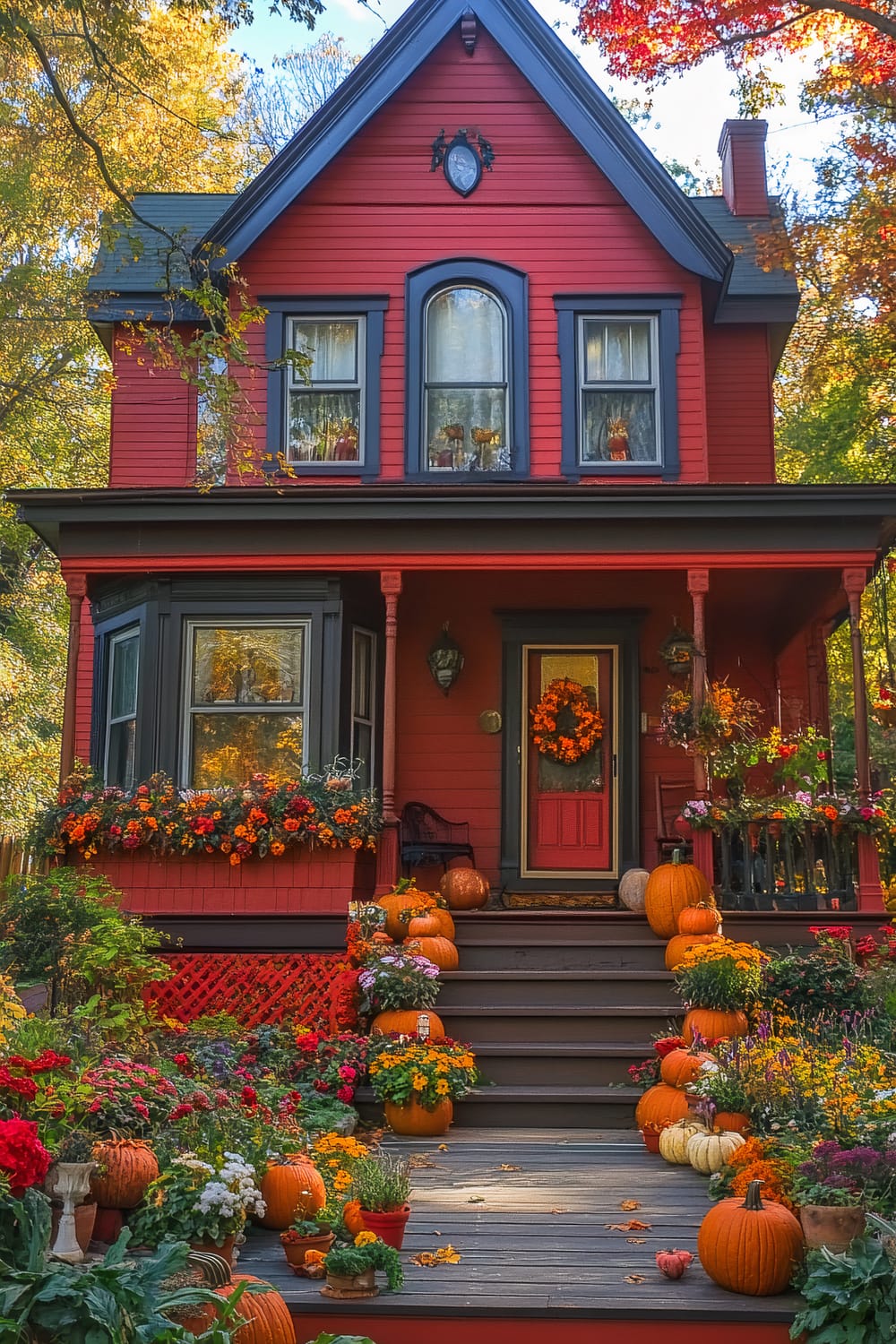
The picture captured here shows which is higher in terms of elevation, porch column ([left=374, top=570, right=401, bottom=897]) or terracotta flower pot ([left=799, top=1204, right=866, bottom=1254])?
porch column ([left=374, top=570, right=401, bottom=897])

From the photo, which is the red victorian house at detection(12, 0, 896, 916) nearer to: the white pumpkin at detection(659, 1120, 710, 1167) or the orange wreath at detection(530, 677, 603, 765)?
the orange wreath at detection(530, 677, 603, 765)

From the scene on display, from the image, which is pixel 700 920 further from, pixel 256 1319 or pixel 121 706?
pixel 256 1319

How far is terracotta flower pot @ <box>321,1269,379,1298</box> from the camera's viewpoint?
520 cm

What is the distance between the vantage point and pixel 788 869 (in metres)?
10.6

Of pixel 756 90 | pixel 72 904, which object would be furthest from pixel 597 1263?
pixel 756 90

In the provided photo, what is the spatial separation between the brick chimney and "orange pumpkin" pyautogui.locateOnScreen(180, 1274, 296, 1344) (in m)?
13.8

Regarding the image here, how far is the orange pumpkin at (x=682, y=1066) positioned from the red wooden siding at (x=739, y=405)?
6.89 meters

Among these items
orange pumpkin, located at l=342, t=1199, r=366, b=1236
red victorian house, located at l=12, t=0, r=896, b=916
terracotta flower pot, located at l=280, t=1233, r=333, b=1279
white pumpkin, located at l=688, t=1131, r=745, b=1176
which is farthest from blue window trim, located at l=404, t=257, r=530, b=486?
terracotta flower pot, located at l=280, t=1233, r=333, b=1279

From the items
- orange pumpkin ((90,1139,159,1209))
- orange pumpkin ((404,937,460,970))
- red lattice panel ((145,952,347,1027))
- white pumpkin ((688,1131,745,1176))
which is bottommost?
white pumpkin ((688,1131,745,1176))

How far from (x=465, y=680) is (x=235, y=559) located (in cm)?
262

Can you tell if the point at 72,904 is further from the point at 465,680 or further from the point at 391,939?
the point at 465,680

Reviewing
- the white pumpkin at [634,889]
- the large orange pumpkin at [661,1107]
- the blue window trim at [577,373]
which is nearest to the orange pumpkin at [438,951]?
the white pumpkin at [634,889]

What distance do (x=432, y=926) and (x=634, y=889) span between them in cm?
202

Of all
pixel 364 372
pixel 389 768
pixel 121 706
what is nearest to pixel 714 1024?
pixel 389 768
